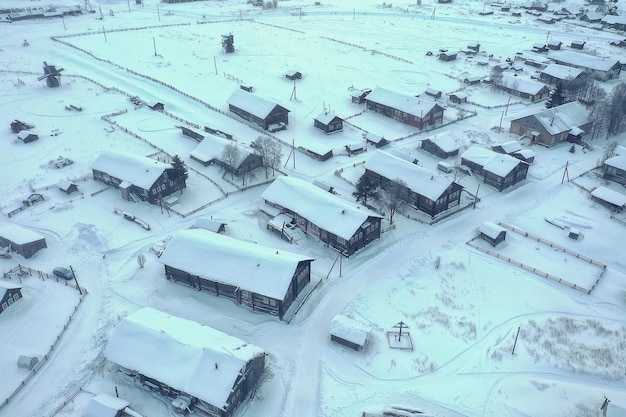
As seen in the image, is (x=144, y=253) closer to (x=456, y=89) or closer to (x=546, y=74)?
(x=456, y=89)

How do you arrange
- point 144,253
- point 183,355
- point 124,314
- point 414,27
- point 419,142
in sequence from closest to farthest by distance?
point 183,355 < point 124,314 < point 144,253 < point 419,142 < point 414,27

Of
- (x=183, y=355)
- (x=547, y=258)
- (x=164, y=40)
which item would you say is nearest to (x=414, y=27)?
(x=164, y=40)

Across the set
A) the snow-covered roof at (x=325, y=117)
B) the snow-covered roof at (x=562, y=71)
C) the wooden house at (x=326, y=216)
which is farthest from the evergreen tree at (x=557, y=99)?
the wooden house at (x=326, y=216)

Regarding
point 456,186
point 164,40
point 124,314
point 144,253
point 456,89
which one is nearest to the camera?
point 124,314

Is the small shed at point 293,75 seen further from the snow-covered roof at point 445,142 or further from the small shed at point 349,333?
the small shed at point 349,333

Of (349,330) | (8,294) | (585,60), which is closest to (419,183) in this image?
(349,330)

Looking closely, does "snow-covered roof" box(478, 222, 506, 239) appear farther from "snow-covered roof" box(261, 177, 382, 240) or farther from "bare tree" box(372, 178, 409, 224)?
"snow-covered roof" box(261, 177, 382, 240)

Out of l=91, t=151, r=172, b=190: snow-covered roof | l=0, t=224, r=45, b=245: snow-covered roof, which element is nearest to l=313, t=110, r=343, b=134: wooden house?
l=91, t=151, r=172, b=190: snow-covered roof
